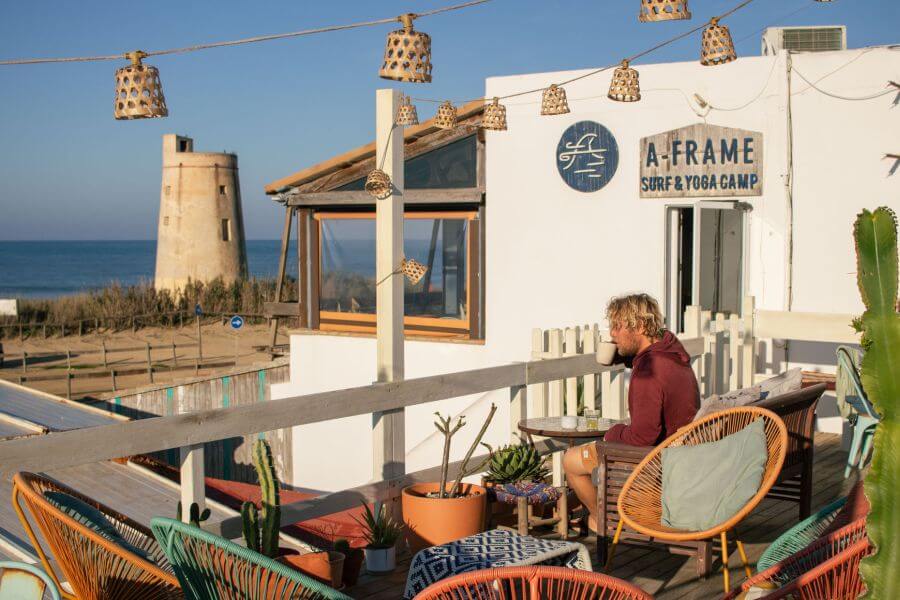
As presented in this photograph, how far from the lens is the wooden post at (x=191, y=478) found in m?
4.42

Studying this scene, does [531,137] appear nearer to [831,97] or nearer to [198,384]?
[831,97]

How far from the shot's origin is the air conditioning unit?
10648 mm

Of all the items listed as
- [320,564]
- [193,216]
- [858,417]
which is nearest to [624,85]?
[858,417]

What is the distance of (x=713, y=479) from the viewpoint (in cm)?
438

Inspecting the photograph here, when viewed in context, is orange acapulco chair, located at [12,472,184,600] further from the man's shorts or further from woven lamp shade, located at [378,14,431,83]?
woven lamp shade, located at [378,14,431,83]

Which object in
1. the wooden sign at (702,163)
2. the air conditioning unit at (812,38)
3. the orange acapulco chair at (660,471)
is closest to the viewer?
the orange acapulco chair at (660,471)

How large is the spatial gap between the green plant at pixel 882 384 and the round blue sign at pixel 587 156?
911cm

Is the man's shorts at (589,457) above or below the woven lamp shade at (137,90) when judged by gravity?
below

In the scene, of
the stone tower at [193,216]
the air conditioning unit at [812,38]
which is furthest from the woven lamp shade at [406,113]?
the stone tower at [193,216]

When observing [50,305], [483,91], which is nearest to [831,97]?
[483,91]

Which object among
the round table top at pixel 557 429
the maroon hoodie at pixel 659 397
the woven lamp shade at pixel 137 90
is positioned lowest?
the round table top at pixel 557 429

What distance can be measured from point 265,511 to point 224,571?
1.15m

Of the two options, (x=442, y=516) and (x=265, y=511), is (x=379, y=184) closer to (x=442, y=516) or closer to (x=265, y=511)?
(x=442, y=516)

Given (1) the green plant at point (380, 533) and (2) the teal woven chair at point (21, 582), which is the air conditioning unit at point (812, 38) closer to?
(1) the green plant at point (380, 533)
